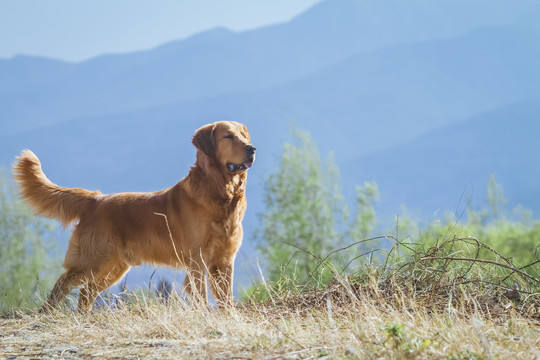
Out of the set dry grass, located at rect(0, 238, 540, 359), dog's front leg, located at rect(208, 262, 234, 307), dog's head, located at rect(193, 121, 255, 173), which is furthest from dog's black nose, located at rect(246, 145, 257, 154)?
dry grass, located at rect(0, 238, 540, 359)

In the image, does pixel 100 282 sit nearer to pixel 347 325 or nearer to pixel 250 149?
pixel 250 149

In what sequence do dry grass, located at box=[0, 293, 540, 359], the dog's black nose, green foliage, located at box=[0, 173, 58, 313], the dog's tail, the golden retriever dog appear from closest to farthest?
dry grass, located at box=[0, 293, 540, 359] < the dog's black nose < the golden retriever dog < the dog's tail < green foliage, located at box=[0, 173, 58, 313]

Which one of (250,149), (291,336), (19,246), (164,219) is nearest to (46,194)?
(164,219)

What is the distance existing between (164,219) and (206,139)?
0.91 m

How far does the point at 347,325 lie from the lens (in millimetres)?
3541

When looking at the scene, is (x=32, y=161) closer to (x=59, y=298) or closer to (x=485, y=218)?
(x=59, y=298)

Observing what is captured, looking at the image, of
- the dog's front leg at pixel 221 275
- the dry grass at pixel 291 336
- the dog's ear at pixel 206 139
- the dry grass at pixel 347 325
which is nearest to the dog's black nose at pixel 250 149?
the dog's ear at pixel 206 139

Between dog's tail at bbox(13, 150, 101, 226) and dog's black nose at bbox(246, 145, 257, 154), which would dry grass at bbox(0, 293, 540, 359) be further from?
dog's tail at bbox(13, 150, 101, 226)

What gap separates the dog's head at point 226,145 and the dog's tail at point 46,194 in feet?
4.71

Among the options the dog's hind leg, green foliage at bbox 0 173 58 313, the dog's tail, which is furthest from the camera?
green foliage at bbox 0 173 58 313

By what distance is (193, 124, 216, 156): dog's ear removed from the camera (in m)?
5.75

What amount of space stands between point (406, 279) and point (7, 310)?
385cm

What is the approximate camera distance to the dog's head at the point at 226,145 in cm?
563

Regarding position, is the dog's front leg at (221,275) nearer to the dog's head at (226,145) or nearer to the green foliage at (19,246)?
the dog's head at (226,145)
